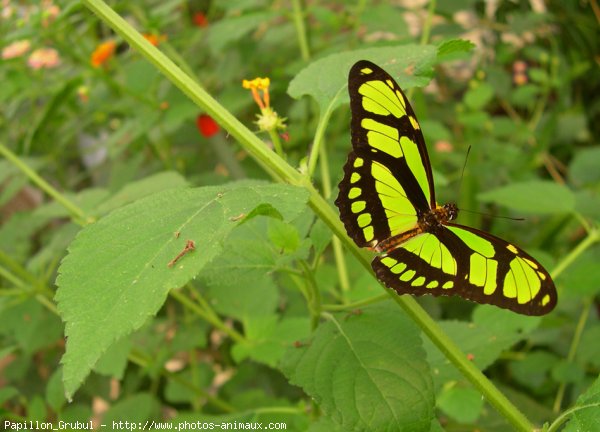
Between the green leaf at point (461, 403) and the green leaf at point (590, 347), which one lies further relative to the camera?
the green leaf at point (590, 347)

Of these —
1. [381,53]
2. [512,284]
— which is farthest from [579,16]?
[512,284]

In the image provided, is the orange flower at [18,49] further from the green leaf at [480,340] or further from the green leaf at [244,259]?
the green leaf at [480,340]

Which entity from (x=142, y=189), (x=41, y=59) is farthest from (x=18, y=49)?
(x=142, y=189)

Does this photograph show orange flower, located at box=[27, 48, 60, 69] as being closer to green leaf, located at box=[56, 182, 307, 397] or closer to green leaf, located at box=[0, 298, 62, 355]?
green leaf, located at box=[0, 298, 62, 355]

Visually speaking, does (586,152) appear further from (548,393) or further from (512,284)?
(512,284)

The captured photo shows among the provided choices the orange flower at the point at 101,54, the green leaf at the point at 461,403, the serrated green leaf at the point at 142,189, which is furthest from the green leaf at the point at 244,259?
the orange flower at the point at 101,54

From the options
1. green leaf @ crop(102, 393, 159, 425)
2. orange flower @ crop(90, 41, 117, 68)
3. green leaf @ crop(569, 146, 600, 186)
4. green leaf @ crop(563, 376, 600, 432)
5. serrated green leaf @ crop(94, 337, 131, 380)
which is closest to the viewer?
green leaf @ crop(563, 376, 600, 432)

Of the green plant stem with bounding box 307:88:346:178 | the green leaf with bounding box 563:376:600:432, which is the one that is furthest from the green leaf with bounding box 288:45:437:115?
the green leaf with bounding box 563:376:600:432
